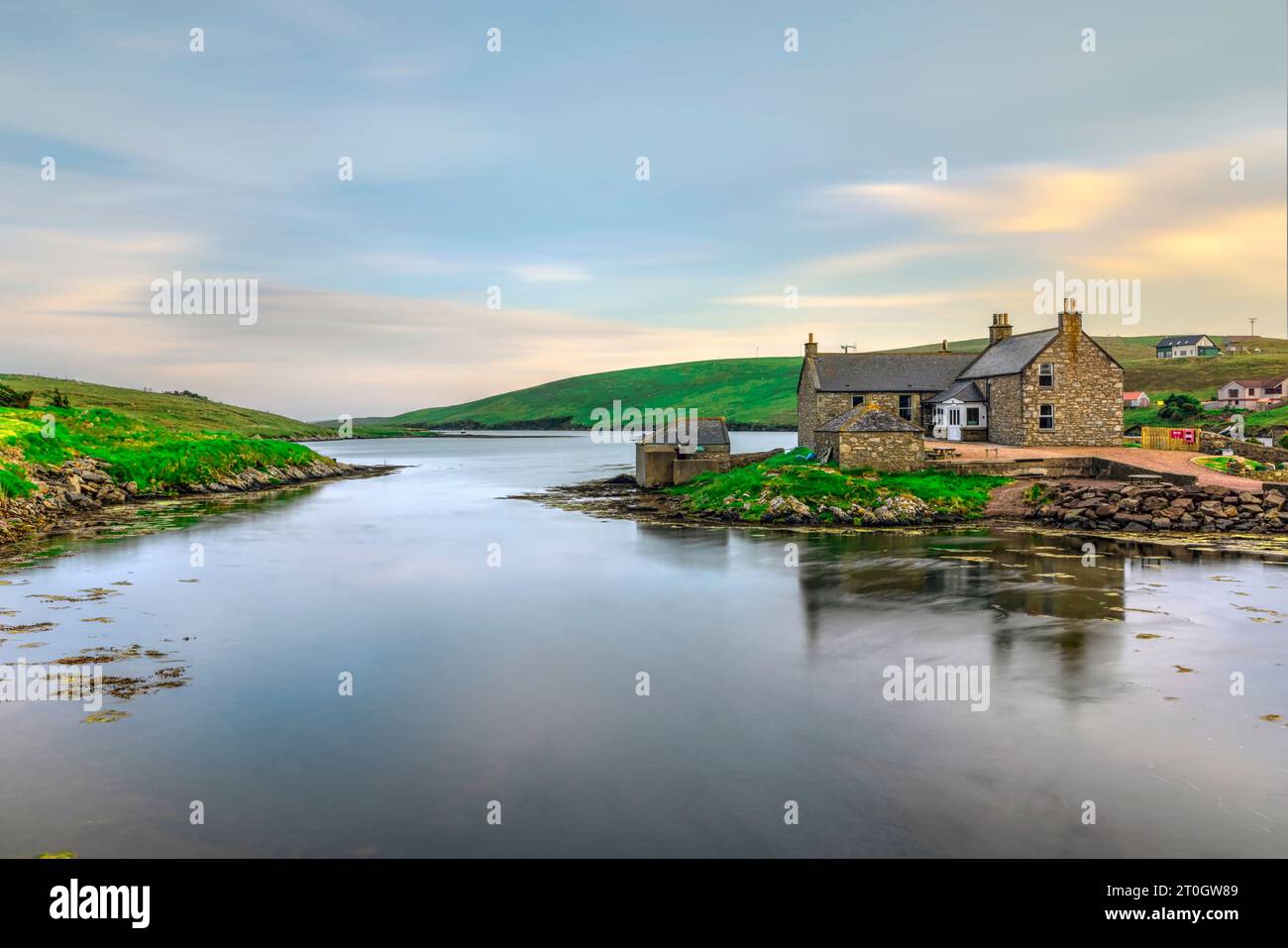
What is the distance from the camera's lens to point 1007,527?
34469 millimetres

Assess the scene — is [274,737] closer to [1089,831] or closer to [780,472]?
[1089,831]

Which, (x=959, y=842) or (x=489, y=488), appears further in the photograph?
(x=489, y=488)

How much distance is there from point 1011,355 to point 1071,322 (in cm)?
454

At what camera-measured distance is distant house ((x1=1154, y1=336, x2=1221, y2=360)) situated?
162 metres

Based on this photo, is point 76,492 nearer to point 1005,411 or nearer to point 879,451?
point 879,451

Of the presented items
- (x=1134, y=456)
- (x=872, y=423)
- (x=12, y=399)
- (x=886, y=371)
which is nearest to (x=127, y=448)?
(x=12, y=399)

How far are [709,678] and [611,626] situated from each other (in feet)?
17.4

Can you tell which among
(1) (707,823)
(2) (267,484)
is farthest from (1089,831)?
(2) (267,484)

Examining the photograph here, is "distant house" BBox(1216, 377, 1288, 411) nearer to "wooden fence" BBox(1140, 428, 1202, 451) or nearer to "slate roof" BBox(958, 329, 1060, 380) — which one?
"slate roof" BBox(958, 329, 1060, 380)

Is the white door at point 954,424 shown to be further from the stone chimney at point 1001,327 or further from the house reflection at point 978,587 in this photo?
the house reflection at point 978,587

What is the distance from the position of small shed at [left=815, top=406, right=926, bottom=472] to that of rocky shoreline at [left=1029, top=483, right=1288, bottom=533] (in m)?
6.78

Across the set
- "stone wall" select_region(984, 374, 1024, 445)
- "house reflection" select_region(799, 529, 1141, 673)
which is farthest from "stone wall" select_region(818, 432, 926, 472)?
"stone wall" select_region(984, 374, 1024, 445)

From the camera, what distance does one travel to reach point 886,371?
57.3 meters
